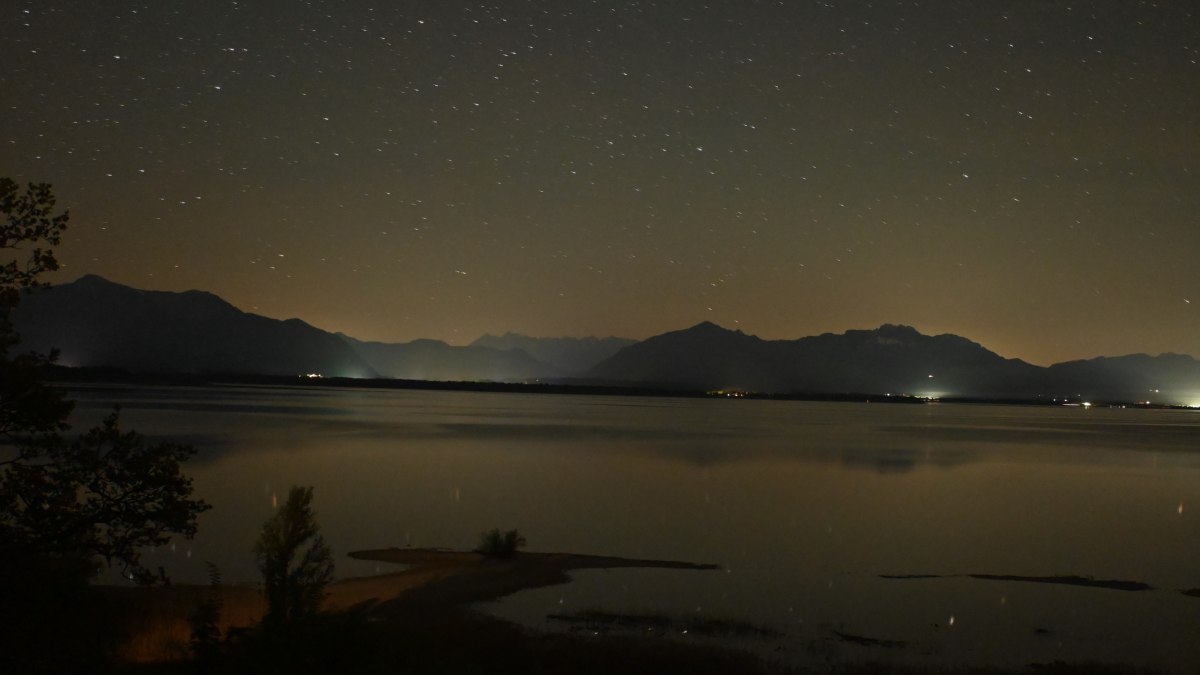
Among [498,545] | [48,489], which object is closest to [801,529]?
[498,545]

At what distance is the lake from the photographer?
1600cm

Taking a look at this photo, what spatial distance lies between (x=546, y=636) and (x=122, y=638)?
214 inches

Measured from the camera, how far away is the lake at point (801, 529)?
52.5ft

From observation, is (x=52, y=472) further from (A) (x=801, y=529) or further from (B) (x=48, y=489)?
(A) (x=801, y=529)

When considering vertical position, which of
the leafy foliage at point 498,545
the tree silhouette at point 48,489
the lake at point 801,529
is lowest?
the lake at point 801,529

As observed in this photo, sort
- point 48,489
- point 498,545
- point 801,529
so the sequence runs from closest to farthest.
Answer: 1. point 48,489
2. point 498,545
3. point 801,529

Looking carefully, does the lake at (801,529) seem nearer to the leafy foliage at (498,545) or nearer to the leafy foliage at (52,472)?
the leafy foliage at (498,545)

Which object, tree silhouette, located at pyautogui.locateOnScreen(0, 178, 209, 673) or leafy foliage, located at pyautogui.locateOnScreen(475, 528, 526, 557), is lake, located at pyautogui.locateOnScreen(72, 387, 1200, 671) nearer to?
leafy foliage, located at pyautogui.locateOnScreen(475, 528, 526, 557)

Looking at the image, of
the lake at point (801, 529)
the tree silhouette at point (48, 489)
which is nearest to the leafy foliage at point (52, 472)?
the tree silhouette at point (48, 489)

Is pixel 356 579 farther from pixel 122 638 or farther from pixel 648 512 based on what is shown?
pixel 648 512

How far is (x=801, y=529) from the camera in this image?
92.9 feet

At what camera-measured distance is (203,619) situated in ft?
30.0

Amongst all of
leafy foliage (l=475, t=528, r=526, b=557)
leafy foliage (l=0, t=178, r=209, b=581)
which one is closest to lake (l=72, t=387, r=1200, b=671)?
leafy foliage (l=475, t=528, r=526, b=557)

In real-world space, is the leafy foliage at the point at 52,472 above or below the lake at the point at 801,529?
above
